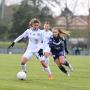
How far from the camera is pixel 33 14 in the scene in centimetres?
9100

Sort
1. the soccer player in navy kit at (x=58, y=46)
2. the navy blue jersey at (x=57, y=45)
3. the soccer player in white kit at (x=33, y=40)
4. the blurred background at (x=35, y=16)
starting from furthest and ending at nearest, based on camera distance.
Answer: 1. the blurred background at (x=35, y=16)
2. the navy blue jersey at (x=57, y=45)
3. the soccer player in navy kit at (x=58, y=46)
4. the soccer player in white kit at (x=33, y=40)

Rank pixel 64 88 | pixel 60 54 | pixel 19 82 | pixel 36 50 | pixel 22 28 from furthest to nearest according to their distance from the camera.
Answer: pixel 22 28, pixel 60 54, pixel 36 50, pixel 19 82, pixel 64 88

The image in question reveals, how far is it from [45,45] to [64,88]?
4302 mm

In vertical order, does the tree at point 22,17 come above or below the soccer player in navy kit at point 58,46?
below

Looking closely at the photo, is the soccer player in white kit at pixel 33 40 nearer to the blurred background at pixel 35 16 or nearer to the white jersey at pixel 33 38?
the white jersey at pixel 33 38

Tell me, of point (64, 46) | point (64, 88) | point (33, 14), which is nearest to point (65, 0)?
point (33, 14)

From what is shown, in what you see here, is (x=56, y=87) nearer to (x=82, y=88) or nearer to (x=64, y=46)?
(x=82, y=88)

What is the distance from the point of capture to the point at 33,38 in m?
19.0

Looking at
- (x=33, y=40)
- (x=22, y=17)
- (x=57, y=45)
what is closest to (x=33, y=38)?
(x=33, y=40)

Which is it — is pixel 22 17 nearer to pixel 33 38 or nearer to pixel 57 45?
pixel 57 45

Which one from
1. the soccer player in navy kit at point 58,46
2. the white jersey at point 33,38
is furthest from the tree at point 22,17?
the white jersey at point 33,38

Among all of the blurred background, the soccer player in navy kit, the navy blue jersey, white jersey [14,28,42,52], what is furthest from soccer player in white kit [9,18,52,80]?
the blurred background

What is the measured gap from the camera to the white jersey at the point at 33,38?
62.2ft

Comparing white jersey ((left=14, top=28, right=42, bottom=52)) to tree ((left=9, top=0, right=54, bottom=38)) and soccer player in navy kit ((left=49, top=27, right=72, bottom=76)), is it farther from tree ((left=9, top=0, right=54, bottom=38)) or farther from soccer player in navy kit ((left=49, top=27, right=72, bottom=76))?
tree ((left=9, top=0, right=54, bottom=38))
